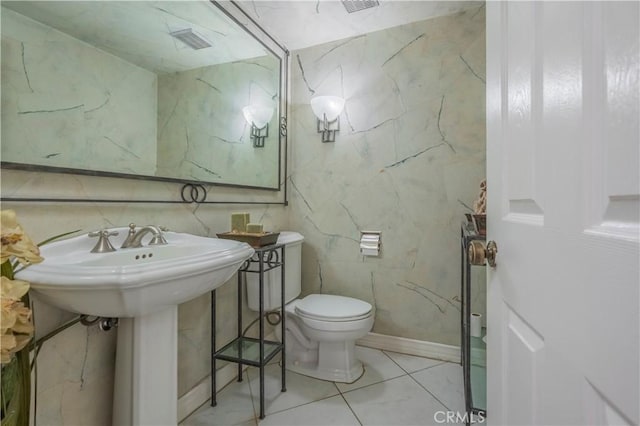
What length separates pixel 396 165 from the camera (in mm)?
2088

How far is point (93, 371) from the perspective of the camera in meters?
1.09

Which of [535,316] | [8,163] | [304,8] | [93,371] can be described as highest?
[304,8]

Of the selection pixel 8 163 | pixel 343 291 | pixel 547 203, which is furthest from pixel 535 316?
pixel 343 291

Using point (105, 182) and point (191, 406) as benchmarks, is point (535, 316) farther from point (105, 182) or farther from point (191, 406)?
point (191, 406)

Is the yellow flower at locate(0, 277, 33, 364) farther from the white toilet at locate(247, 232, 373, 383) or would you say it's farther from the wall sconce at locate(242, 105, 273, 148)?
the wall sconce at locate(242, 105, 273, 148)

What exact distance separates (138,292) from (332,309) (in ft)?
3.98

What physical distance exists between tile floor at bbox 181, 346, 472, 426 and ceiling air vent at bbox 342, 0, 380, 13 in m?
2.29

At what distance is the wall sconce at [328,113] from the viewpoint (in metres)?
2.12

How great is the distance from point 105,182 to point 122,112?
0.30m

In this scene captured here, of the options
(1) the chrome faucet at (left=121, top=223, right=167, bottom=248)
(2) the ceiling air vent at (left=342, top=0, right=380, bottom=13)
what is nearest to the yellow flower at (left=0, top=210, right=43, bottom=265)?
(1) the chrome faucet at (left=121, top=223, right=167, bottom=248)

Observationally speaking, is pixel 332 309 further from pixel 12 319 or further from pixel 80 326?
pixel 12 319

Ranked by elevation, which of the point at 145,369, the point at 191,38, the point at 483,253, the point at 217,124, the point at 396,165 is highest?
the point at 191,38

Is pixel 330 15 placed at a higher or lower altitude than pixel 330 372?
higher

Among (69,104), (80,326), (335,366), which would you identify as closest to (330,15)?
(69,104)
